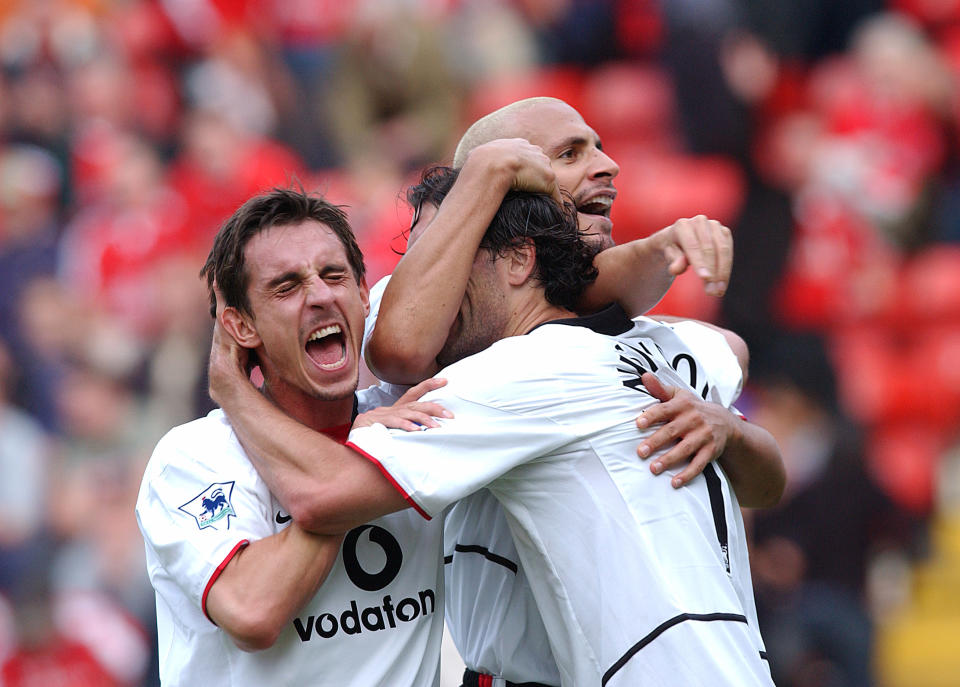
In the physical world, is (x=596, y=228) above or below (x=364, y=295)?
above

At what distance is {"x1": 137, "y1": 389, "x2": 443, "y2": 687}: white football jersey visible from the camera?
2.68 meters

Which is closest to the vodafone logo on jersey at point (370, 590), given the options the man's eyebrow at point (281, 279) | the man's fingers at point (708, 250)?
the man's eyebrow at point (281, 279)

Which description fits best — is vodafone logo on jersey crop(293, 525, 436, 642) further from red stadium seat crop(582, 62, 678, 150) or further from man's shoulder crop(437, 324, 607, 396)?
red stadium seat crop(582, 62, 678, 150)

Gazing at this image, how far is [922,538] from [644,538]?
547 cm

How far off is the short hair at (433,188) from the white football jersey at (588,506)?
0.64m

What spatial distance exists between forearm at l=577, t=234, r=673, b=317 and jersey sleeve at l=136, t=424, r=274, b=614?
98 centimetres

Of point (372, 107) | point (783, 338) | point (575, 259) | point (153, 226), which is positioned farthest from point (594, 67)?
point (575, 259)

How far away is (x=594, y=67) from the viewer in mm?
8750

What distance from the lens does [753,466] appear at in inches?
124

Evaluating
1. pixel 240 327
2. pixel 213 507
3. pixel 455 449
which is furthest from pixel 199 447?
pixel 455 449

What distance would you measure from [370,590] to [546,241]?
0.96 metres

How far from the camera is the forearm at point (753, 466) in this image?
3061 mm

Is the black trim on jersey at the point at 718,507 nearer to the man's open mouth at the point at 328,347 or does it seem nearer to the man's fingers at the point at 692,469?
the man's fingers at the point at 692,469

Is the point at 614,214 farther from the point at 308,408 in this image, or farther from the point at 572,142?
the point at 308,408
